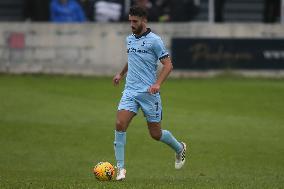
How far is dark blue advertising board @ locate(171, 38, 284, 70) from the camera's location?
23656mm

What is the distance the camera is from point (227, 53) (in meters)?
23.7

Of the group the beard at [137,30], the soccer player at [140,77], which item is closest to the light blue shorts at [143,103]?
the soccer player at [140,77]

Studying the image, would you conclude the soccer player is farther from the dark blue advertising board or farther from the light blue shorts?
the dark blue advertising board

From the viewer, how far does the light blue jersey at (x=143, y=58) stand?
11320mm

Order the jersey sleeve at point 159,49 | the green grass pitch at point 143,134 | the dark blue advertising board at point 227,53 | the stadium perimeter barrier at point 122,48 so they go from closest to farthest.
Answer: the jersey sleeve at point 159,49 → the green grass pitch at point 143,134 → the stadium perimeter barrier at point 122,48 → the dark blue advertising board at point 227,53

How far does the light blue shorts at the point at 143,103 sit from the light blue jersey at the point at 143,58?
0.27 ft

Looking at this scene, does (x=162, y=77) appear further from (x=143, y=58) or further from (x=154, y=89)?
(x=143, y=58)

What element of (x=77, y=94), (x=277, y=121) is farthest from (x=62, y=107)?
(x=277, y=121)

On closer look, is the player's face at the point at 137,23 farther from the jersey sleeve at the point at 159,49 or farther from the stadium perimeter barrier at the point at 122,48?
the stadium perimeter barrier at the point at 122,48

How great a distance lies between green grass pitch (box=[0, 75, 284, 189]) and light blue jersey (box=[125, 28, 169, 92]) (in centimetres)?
→ 125

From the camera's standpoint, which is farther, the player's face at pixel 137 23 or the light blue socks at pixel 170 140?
the light blue socks at pixel 170 140

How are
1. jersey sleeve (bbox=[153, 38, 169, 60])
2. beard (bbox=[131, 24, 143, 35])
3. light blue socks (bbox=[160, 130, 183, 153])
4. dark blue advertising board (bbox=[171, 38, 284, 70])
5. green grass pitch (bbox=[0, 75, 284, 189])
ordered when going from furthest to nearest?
dark blue advertising board (bbox=[171, 38, 284, 70])
green grass pitch (bbox=[0, 75, 284, 189])
light blue socks (bbox=[160, 130, 183, 153])
jersey sleeve (bbox=[153, 38, 169, 60])
beard (bbox=[131, 24, 143, 35])

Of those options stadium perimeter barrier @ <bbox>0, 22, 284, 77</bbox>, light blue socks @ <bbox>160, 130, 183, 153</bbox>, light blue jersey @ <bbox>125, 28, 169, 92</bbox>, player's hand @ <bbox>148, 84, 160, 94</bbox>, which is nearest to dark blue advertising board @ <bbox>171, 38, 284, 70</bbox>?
stadium perimeter barrier @ <bbox>0, 22, 284, 77</bbox>

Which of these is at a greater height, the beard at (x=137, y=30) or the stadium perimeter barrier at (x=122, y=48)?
the beard at (x=137, y=30)
